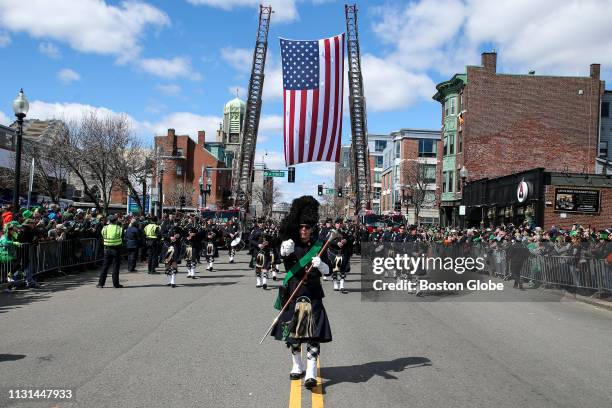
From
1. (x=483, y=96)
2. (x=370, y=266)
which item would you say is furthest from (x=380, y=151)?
(x=370, y=266)

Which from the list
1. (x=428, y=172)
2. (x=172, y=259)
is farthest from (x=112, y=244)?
(x=428, y=172)

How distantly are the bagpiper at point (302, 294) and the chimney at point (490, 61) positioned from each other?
142ft

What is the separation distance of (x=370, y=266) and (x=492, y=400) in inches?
434

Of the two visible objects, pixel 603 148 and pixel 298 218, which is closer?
pixel 298 218

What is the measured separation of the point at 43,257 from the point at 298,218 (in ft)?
36.9

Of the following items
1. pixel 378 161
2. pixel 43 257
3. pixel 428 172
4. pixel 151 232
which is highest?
pixel 378 161

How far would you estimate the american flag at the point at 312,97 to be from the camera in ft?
95.0

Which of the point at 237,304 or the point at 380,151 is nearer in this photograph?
the point at 237,304

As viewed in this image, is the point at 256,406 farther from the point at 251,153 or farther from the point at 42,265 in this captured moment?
the point at 251,153

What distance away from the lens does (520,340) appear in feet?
28.8

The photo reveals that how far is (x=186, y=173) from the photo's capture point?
273 feet

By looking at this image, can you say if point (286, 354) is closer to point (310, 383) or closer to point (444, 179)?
point (310, 383)

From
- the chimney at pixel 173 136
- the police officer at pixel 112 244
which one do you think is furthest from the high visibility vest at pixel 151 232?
the chimney at pixel 173 136

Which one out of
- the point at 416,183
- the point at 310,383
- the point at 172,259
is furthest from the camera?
the point at 416,183
